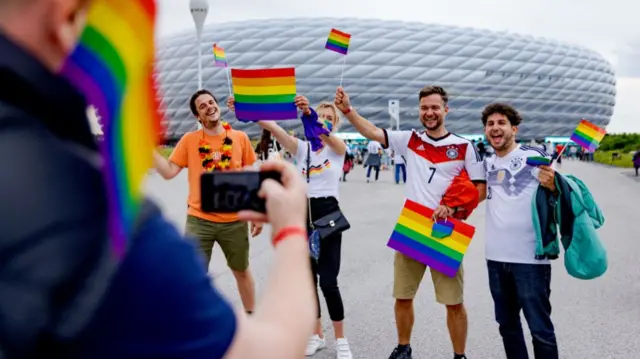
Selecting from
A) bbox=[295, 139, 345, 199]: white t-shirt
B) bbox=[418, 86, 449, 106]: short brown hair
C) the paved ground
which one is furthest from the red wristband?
bbox=[295, 139, 345, 199]: white t-shirt

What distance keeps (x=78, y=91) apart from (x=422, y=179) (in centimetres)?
373

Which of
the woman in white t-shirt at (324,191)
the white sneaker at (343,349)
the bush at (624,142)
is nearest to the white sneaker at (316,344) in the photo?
the woman in white t-shirt at (324,191)

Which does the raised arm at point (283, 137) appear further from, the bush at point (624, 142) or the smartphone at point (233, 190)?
the bush at point (624, 142)

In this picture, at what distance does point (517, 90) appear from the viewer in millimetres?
69125

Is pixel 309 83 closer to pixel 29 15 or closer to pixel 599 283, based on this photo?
pixel 599 283

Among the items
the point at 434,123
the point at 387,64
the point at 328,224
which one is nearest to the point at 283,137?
the point at 328,224

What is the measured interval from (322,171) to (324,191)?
0.49 feet

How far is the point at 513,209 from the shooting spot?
147 inches

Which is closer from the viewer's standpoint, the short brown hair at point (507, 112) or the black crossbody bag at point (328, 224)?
the short brown hair at point (507, 112)

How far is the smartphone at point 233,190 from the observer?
110 cm

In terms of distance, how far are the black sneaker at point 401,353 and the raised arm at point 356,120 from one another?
1.42 meters

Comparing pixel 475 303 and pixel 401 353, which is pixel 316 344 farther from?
pixel 475 303

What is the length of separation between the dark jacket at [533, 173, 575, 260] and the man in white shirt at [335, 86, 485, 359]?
648 mm

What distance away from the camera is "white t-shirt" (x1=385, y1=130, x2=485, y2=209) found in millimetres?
4188
